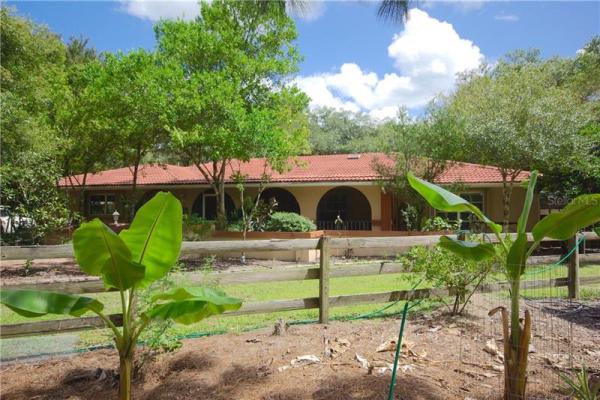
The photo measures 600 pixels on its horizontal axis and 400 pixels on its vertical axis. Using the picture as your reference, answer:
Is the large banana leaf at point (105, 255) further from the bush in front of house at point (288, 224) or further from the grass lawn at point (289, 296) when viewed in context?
the bush in front of house at point (288, 224)

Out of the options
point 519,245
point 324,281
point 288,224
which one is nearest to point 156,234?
point 519,245

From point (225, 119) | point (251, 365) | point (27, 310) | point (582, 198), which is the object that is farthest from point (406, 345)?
point (225, 119)

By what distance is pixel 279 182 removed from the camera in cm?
1945

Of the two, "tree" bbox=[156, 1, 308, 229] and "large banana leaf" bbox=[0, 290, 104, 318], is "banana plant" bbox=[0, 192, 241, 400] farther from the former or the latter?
"tree" bbox=[156, 1, 308, 229]

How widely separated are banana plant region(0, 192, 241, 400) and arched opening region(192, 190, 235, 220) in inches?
792

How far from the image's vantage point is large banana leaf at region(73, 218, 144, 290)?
9.02ft

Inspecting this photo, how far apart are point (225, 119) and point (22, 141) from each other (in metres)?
6.28

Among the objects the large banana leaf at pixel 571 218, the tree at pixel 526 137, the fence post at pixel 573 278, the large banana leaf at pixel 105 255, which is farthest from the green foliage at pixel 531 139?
the large banana leaf at pixel 105 255

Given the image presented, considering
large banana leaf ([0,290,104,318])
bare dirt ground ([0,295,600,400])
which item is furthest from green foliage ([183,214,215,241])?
large banana leaf ([0,290,104,318])

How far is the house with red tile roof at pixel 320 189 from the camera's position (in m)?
19.1

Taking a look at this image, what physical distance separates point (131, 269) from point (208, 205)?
A: 2108cm

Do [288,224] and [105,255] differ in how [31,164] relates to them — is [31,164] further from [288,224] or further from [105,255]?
[105,255]

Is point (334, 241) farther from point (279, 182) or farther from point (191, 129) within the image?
point (279, 182)

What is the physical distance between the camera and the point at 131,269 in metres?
2.86
